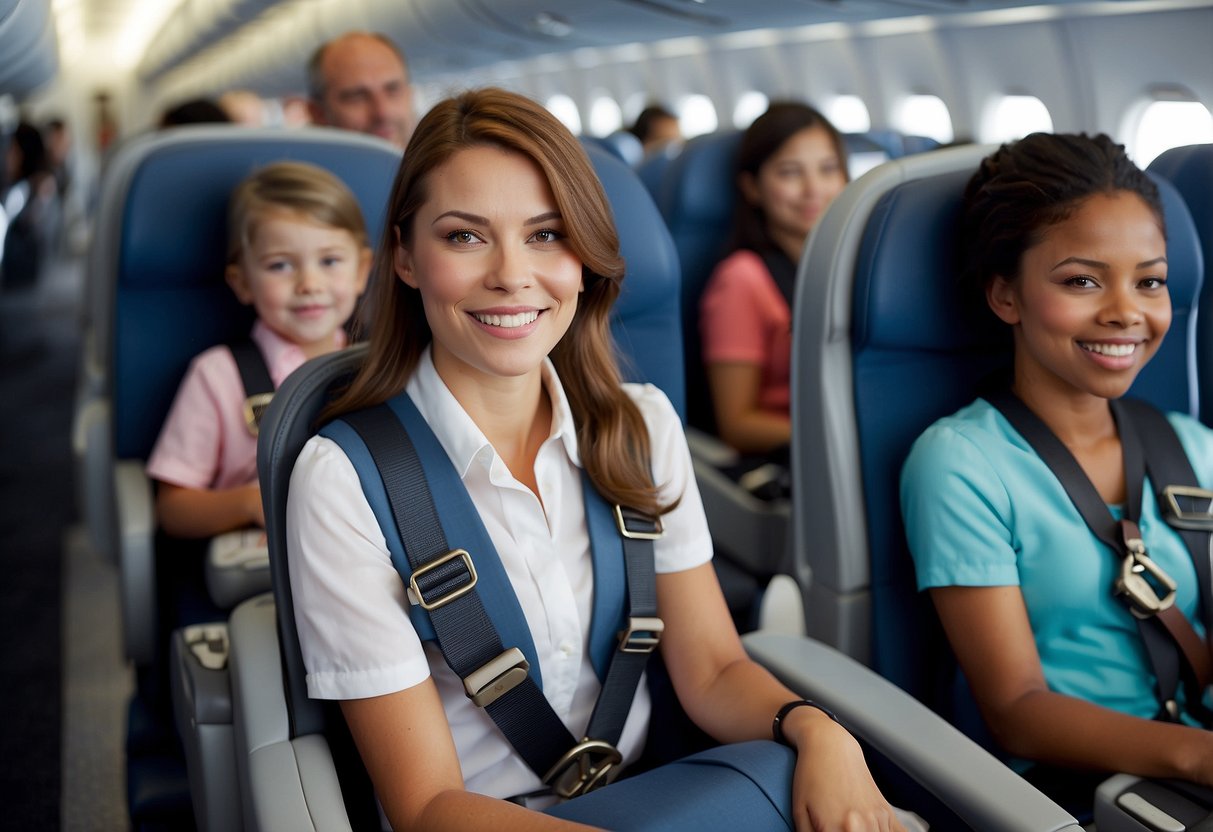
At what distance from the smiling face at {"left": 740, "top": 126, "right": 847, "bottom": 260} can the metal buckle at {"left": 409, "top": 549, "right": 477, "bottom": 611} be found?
210 cm

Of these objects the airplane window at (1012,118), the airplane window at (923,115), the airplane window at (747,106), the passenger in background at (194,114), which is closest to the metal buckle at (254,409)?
the passenger in background at (194,114)

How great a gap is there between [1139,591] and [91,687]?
8.97 feet

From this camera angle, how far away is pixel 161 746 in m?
2.24

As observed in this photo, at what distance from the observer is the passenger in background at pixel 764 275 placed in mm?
3195

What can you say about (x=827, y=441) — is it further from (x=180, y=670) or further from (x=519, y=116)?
(x=180, y=670)

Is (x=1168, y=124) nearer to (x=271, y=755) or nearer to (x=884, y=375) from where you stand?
(x=884, y=375)

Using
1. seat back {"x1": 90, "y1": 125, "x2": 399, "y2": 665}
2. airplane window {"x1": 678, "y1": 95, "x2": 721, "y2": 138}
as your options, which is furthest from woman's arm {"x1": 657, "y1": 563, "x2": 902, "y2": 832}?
airplane window {"x1": 678, "y1": 95, "x2": 721, "y2": 138}

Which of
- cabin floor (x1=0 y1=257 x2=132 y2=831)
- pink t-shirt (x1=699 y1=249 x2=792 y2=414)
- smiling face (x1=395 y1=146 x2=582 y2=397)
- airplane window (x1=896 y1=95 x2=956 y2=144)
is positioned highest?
airplane window (x1=896 y1=95 x2=956 y2=144)

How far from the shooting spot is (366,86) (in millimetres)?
3732

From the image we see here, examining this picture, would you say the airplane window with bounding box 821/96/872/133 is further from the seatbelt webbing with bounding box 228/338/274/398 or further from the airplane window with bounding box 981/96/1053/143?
the seatbelt webbing with bounding box 228/338/274/398

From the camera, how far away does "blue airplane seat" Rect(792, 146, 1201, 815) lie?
185 centimetres

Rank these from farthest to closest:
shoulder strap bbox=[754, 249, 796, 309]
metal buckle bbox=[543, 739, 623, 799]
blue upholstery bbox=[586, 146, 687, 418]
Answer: shoulder strap bbox=[754, 249, 796, 309] → blue upholstery bbox=[586, 146, 687, 418] → metal buckle bbox=[543, 739, 623, 799]

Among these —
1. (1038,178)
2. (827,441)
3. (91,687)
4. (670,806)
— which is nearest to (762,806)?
(670,806)

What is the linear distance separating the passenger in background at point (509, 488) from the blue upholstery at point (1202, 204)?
107cm
